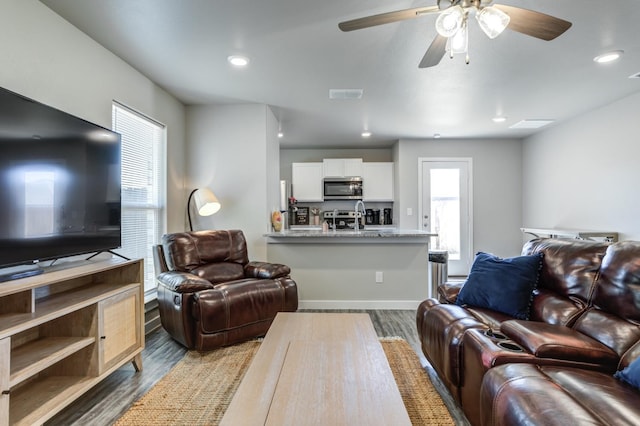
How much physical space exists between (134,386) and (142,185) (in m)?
1.89

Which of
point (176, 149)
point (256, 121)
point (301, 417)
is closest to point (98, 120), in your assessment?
point (176, 149)

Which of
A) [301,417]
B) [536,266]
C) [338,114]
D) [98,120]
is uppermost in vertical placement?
[338,114]

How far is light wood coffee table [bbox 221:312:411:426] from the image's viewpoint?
4.04 ft

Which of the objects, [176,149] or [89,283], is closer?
[89,283]

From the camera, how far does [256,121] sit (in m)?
4.05

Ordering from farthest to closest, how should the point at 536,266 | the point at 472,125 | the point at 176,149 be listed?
1. the point at 472,125
2. the point at 176,149
3. the point at 536,266

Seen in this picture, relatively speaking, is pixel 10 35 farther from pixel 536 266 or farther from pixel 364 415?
pixel 536 266

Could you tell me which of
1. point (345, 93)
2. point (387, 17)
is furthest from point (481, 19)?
point (345, 93)

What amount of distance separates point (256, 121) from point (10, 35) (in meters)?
2.35

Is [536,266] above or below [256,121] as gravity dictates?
below

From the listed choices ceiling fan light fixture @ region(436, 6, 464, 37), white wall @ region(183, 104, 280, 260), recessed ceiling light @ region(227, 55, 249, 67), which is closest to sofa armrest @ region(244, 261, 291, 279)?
white wall @ region(183, 104, 280, 260)

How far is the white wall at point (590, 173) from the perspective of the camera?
12.5 ft

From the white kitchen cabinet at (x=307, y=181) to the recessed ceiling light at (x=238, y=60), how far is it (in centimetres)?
352

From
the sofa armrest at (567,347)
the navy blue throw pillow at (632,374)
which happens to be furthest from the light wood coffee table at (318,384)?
the navy blue throw pillow at (632,374)
